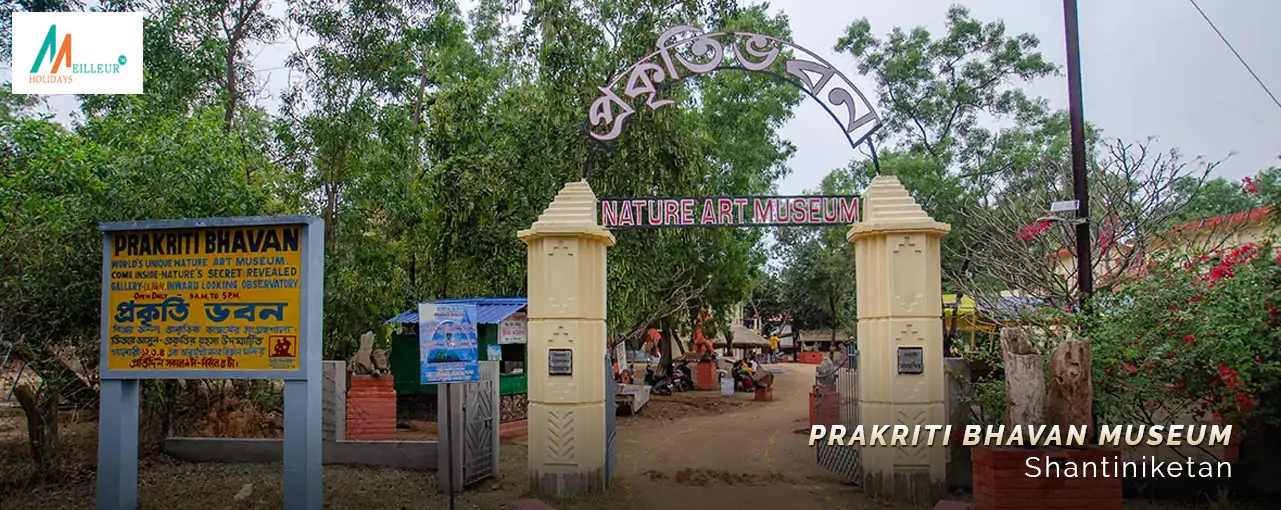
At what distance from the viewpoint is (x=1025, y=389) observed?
24.6ft

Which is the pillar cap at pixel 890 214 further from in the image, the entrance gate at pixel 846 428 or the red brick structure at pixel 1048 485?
the red brick structure at pixel 1048 485

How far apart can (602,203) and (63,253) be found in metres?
6.34

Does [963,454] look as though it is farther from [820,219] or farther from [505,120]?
[505,120]

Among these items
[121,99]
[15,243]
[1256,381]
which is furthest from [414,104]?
[1256,381]

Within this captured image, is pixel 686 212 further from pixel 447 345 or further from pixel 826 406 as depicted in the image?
pixel 826 406

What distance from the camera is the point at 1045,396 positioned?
7.68m

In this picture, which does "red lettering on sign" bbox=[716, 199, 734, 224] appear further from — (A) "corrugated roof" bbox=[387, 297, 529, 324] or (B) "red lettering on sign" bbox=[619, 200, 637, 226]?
(A) "corrugated roof" bbox=[387, 297, 529, 324]

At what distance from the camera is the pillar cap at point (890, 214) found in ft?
30.9

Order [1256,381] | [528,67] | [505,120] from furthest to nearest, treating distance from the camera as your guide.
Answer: [528,67] → [505,120] → [1256,381]

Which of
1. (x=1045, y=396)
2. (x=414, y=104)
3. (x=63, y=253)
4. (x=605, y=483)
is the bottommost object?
(x=605, y=483)

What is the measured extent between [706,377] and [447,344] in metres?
19.9

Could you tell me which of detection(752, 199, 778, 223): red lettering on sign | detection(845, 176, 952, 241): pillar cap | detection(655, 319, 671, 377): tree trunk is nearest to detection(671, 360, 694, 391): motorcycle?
detection(655, 319, 671, 377): tree trunk

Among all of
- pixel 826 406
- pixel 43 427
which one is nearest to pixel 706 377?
pixel 826 406

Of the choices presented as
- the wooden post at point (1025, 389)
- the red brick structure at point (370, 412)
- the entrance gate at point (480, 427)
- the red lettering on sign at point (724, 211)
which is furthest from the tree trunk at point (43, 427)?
the wooden post at point (1025, 389)
